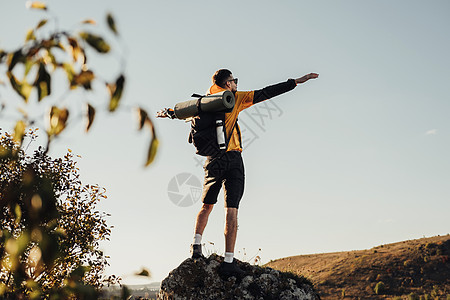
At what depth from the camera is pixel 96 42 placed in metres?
1.37

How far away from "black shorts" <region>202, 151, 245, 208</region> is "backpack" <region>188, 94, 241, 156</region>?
0.20 metres

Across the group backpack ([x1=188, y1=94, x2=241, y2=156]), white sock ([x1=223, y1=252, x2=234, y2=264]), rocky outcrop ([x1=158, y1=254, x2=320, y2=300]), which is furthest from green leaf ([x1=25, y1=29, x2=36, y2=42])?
rocky outcrop ([x1=158, y1=254, x2=320, y2=300])

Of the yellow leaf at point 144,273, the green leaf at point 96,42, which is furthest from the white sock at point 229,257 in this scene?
the green leaf at point 96,42

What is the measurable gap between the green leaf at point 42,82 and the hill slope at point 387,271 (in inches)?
1175

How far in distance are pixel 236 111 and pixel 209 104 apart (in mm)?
620

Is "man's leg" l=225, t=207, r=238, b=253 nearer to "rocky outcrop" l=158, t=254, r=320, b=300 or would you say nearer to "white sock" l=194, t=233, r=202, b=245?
"white sock" l=194, t=233, r=202, b=245

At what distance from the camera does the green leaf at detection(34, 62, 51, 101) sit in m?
1.42

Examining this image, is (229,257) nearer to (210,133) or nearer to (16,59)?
(210,133)

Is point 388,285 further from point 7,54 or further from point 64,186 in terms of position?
point 7,54

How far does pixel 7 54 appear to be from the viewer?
Answer: 1.50 metres

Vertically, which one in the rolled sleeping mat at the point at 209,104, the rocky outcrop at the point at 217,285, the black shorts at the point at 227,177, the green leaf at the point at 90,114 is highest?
the rolled sleeping mat at the point at 209,104

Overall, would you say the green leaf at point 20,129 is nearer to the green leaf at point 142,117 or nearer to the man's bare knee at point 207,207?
the green leaf at point 142,117

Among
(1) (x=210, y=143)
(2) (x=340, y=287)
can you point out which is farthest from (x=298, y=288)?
(2) (x=340, y=287)

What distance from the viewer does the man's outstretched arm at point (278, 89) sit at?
7.11 m
